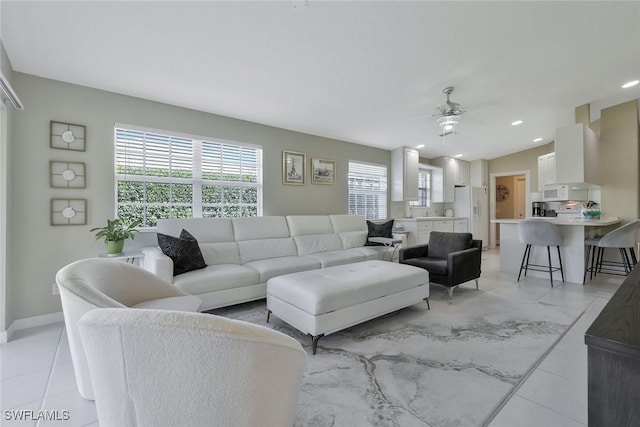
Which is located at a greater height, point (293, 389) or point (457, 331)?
point (293, 389)

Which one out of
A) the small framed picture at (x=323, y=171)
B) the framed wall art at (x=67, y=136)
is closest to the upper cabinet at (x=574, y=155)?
the small framed picture at (x=323, y=171)

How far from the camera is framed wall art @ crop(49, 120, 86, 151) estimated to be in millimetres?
2713

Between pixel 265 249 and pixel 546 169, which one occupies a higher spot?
pixel 546 169

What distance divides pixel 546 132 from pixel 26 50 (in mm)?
7814

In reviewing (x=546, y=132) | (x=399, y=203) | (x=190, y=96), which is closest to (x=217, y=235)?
(x=190, y=96)

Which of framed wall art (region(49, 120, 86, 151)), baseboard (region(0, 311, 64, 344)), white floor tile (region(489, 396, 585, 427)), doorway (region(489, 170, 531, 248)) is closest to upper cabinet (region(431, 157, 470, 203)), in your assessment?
doorway (region(489, 170, 531, 248))

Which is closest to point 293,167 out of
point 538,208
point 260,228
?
point 260,228

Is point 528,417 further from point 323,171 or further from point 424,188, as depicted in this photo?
point 424,188

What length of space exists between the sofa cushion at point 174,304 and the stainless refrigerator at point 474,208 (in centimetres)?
681

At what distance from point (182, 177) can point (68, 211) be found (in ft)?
3.85

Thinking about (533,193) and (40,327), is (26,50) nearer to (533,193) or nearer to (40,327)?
(40,327)

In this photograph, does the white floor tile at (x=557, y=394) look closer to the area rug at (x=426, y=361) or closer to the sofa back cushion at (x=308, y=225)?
the area rug at (x=426, y=361)

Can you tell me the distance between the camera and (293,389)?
0.90 meters

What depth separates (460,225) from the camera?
6809mm
